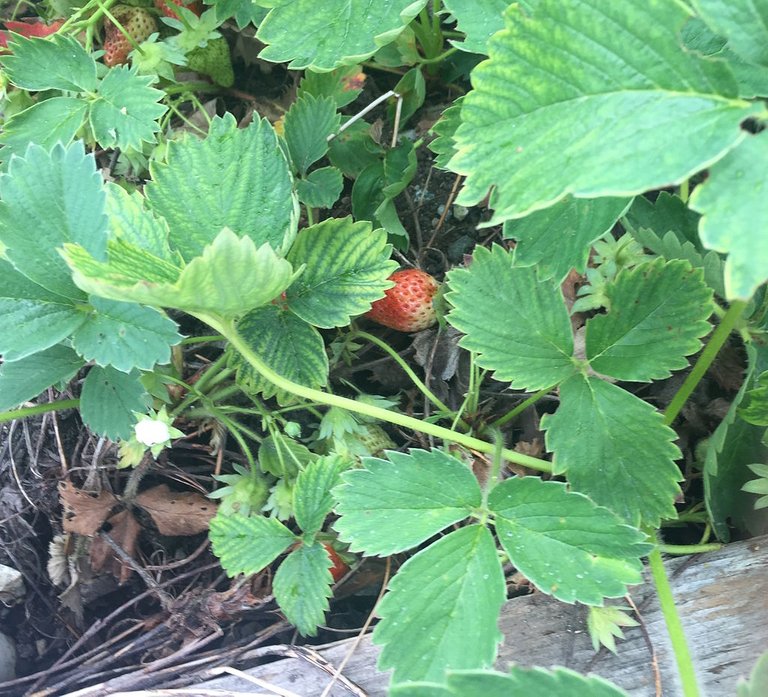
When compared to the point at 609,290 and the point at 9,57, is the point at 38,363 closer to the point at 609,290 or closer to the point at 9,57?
the point at 9,57

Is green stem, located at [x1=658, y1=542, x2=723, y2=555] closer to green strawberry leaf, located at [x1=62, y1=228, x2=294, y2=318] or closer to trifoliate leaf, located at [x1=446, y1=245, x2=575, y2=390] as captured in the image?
trifoliate leaf, located at [x1=446, y1=245, x2=575, y2=390]

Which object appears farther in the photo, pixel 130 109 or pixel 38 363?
pixel 130 109

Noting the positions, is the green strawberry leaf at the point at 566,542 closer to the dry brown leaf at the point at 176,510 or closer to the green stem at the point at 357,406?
the green stem at the point at 357,406

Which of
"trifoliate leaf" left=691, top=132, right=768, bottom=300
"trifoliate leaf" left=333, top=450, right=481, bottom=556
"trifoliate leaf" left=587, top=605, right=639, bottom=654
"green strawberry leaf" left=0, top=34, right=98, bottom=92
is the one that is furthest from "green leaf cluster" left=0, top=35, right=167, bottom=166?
"trifoliate leaf" left=587, top=605, right=639, bottom=654

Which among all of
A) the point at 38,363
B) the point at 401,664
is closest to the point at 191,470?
the point at 38,363

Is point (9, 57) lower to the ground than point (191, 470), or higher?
higher

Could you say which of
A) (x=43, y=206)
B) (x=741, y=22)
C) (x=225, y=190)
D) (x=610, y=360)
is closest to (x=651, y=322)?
(x=610, y=360)
